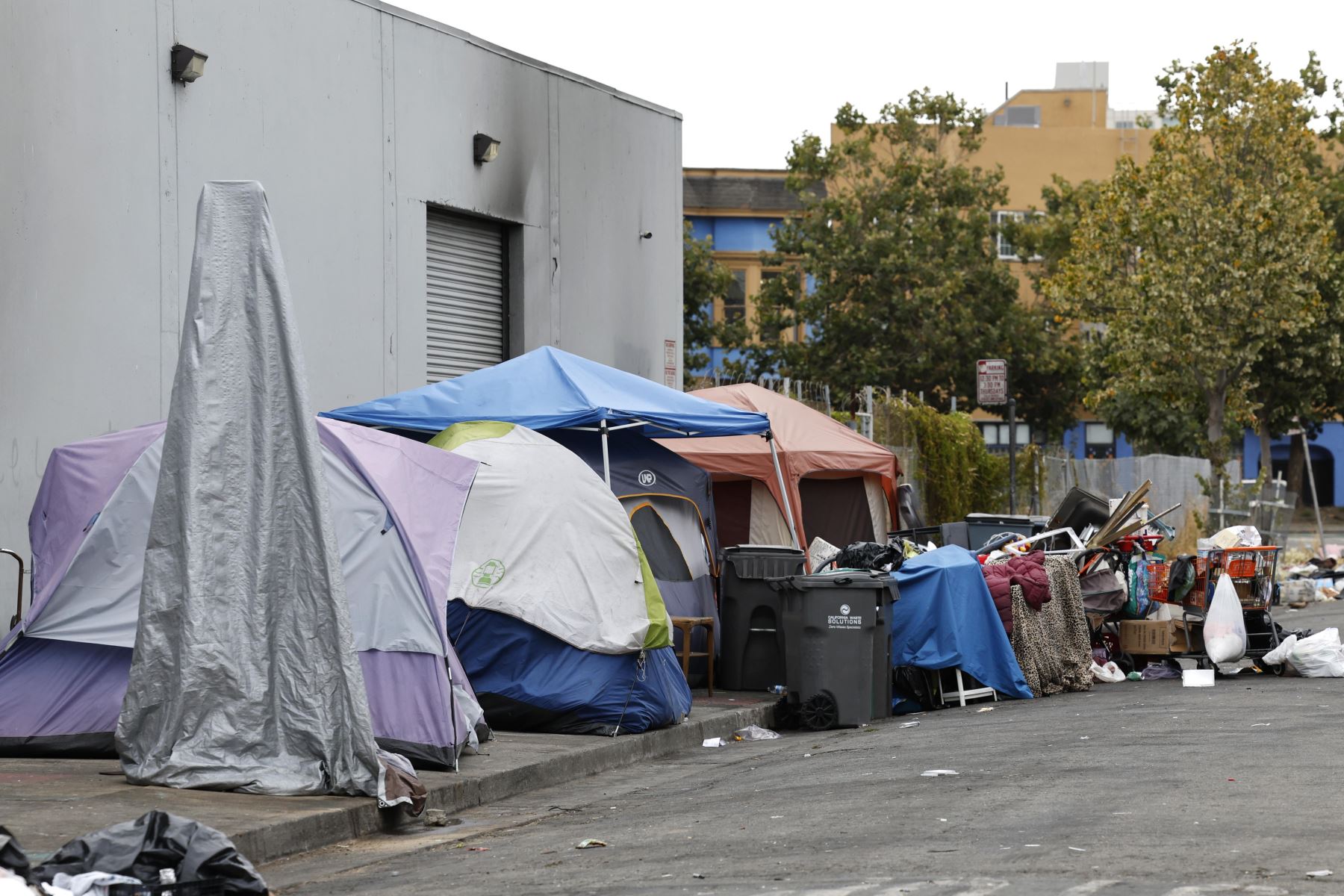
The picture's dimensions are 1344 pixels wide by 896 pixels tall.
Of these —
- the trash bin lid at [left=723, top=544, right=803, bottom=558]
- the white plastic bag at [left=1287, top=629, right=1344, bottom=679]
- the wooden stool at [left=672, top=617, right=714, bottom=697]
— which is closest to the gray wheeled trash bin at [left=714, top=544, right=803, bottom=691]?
the trash bin lid at [left=723, top=544, right=803, bottom=558]

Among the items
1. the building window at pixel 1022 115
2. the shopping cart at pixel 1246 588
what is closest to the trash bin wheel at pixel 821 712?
the shopping cart at pixel 1246 588

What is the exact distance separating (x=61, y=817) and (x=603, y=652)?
461 centimetres

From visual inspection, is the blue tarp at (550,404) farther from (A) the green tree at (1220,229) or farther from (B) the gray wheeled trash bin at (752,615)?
(A) the green tree at (1220,229)

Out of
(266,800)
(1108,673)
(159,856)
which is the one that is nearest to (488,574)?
(266,800)

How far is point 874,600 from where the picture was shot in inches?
529

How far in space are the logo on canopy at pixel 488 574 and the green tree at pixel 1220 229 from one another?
23.1 m

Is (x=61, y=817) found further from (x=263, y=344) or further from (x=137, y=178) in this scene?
(x=137, y=178)

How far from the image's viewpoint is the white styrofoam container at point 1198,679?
50.7 ft

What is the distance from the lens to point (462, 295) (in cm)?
1819

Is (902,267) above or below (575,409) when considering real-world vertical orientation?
above

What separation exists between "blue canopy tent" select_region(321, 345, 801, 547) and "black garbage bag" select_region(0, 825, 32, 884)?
7.55 m

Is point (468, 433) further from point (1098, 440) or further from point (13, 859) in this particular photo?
point (1098, 440)

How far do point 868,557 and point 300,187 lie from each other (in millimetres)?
5947

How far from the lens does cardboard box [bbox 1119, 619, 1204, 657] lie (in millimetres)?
16406
